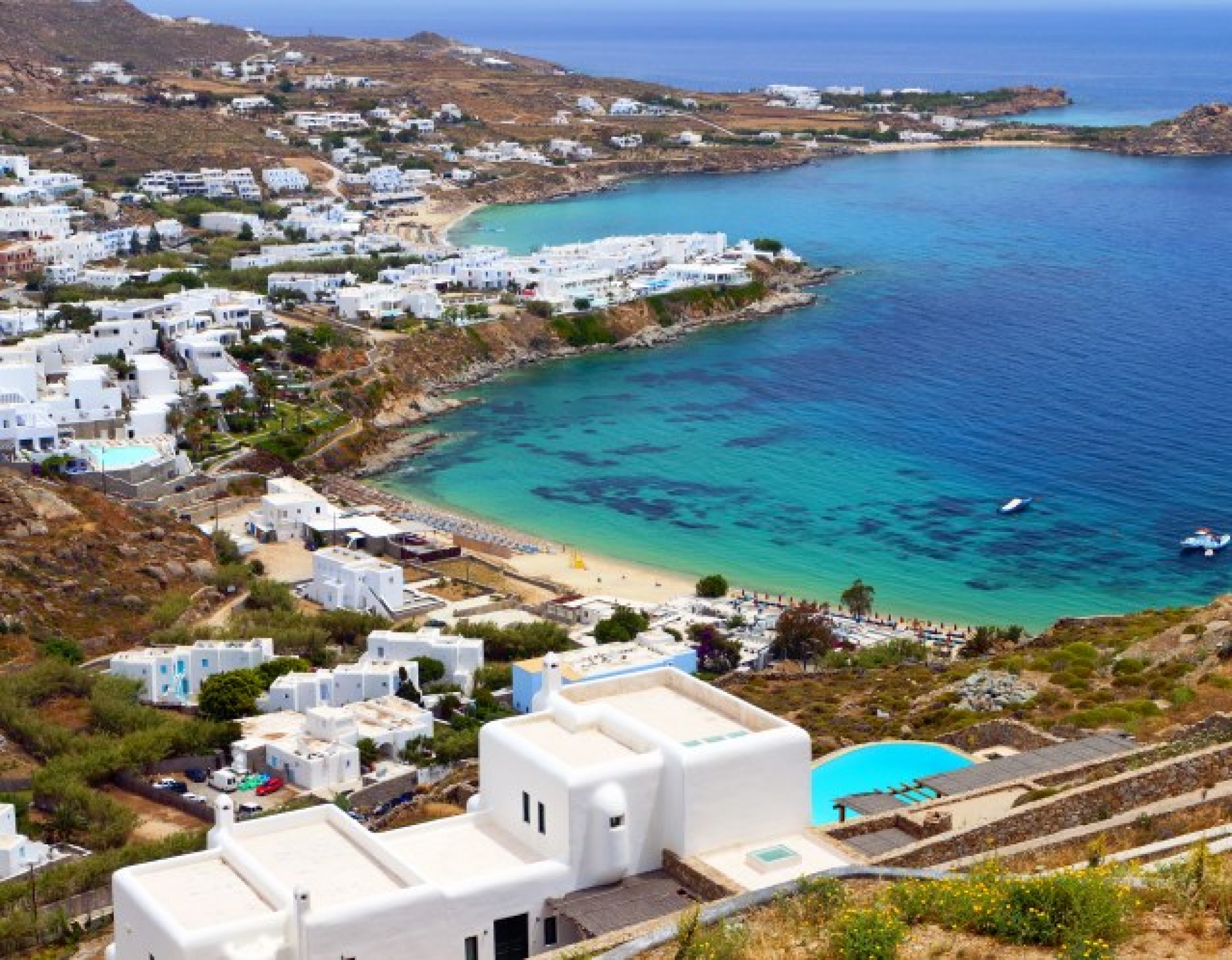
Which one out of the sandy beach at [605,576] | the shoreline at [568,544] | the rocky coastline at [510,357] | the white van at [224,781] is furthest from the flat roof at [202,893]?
the rocky coastline at [510,357]

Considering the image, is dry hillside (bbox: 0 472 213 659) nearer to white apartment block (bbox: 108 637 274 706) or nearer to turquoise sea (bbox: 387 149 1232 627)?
white apartment block (bbox: 108 637 274 706)

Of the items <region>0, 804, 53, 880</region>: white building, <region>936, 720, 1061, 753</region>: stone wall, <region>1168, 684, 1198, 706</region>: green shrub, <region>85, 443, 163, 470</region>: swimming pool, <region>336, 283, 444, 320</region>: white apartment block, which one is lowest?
<region>0, 804, 53, 880</region>: white building

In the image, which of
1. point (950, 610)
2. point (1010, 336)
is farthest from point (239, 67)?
point (950, 610)

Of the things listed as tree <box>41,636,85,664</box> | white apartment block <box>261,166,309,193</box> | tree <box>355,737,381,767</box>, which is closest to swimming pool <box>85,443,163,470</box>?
tree <box>41,636,85,664</box>

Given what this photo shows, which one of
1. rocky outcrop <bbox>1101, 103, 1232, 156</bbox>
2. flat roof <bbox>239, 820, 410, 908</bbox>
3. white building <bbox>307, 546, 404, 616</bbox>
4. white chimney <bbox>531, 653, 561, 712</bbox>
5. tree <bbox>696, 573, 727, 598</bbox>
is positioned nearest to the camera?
flat roof <bbox>239, 820, 410, 908</bbox>

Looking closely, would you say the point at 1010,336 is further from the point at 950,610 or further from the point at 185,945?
the point at 185,945

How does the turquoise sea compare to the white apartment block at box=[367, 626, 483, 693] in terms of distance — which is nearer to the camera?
the white apartment block at box=[367, 626, 483, 693]

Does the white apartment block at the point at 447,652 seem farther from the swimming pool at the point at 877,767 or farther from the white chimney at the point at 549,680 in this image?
the white chimney at the point at 549,680
